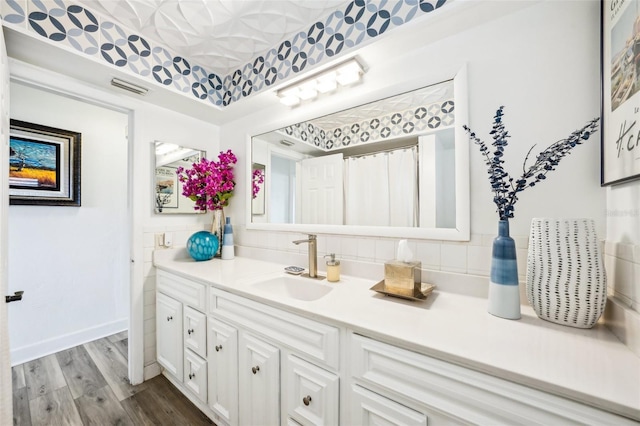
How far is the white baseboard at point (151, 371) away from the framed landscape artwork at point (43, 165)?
159 centimetres

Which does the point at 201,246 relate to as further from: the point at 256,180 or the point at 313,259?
the point at 313,259

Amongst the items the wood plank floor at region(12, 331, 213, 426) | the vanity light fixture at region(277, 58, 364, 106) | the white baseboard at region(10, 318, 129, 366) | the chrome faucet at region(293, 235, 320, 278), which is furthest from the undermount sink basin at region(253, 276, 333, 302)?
the white baseboard at region(10, 318, 129, 366)

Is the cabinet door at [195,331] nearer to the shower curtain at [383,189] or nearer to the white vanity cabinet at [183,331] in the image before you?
the white vanity cabinet at [183,331]

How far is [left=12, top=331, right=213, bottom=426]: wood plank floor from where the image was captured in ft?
4.67

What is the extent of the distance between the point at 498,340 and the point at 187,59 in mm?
2302

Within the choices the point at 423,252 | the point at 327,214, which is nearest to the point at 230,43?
the point at 327,214

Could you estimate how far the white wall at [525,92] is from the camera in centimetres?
91

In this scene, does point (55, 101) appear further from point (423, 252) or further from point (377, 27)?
point (423, 252)

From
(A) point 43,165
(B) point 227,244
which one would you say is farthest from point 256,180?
(A) point 43,165

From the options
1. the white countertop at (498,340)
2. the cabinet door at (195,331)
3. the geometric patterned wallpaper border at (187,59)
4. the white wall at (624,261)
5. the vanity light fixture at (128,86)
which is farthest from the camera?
the vanity light fixture at (128,86)

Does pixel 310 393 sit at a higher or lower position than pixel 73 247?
lower

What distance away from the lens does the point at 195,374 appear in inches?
57.2

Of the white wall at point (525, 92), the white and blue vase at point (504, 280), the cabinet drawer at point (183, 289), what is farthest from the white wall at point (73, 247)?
the white and blue vase at point (504, 280)

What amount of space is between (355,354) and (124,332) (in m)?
2.75
